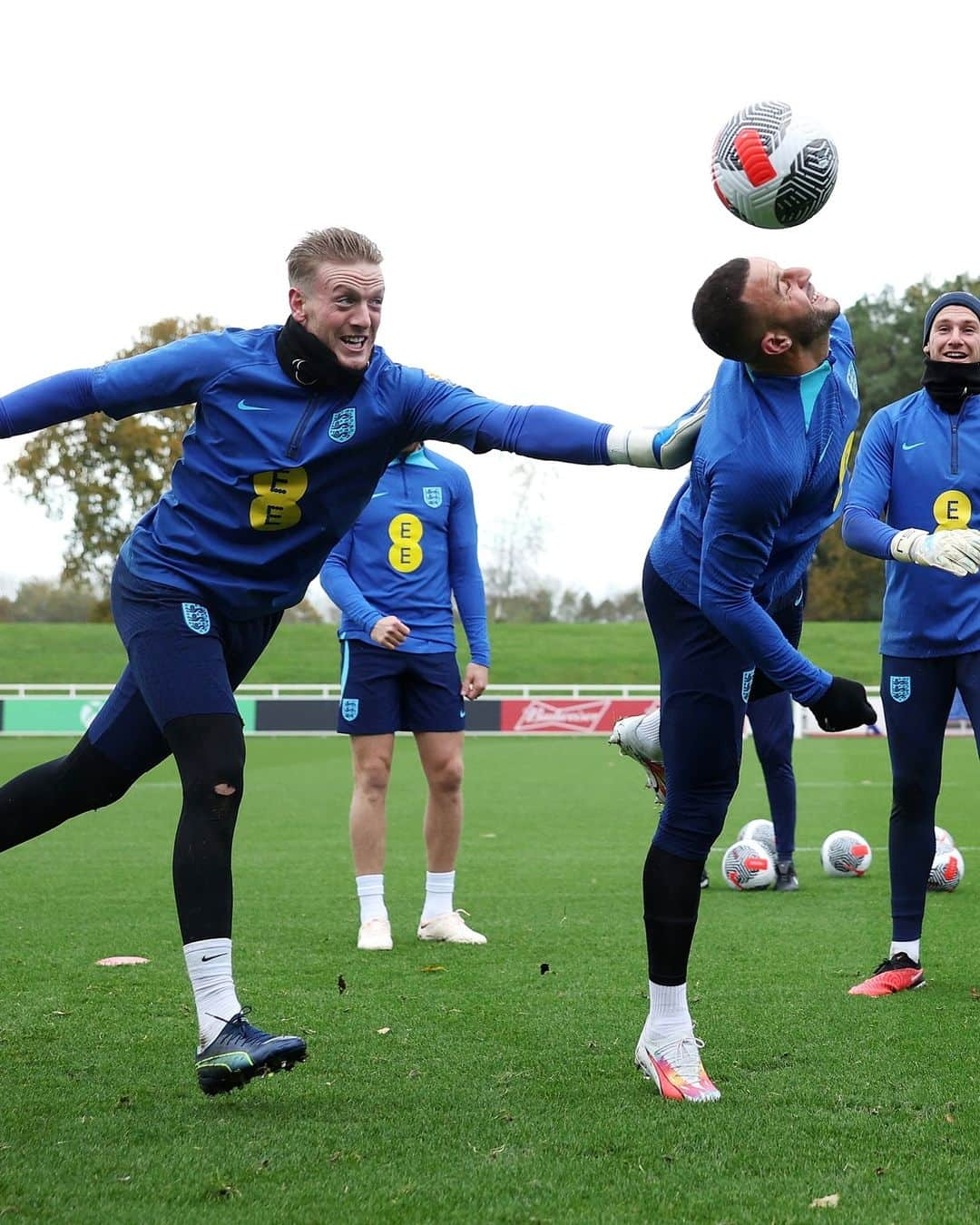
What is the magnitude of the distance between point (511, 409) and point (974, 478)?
2.21 m

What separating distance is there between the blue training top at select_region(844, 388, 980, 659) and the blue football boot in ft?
8.93

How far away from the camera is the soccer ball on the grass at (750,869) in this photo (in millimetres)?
8320

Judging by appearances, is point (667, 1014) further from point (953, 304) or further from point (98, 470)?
point (98, 470)

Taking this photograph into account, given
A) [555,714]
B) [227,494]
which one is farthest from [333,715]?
[227,494]

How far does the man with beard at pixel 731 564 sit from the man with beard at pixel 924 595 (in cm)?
115

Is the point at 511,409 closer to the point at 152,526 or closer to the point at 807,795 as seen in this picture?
the point at 152,526

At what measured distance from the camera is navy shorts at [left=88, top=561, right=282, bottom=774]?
4121 mm

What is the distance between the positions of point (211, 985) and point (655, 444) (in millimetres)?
1854

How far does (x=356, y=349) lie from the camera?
13.8ft

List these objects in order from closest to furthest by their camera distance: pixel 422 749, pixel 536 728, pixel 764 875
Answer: pixel 422 749
pixel 764 875
pixel 536 728

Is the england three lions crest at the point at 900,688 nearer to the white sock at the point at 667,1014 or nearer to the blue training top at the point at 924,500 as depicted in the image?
the blue training top at the point at 924,500

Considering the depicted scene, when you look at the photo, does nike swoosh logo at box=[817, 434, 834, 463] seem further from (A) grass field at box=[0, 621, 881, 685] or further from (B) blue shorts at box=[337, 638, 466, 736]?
(A) grass field at box=[0, 621, 881, 685]

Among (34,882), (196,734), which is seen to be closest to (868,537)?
(196,734)

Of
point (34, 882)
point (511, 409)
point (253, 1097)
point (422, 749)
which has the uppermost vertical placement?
point (511, 409)
